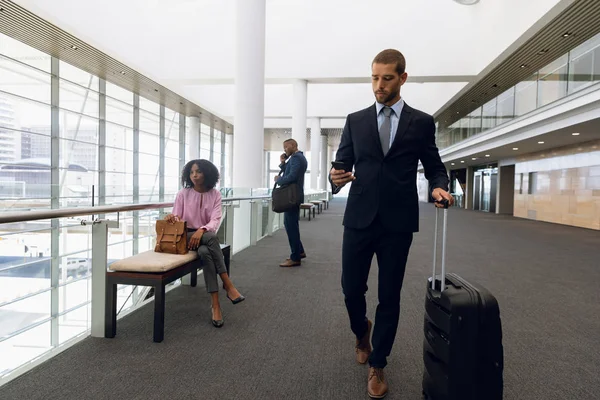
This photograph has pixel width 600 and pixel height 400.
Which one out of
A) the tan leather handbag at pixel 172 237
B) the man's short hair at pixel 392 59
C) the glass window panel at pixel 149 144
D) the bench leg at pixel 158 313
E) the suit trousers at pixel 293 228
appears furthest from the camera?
the glass window panel at pixel 149 144

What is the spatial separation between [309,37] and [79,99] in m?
8.59

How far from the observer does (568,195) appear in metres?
15.2

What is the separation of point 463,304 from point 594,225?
15328 millimetres

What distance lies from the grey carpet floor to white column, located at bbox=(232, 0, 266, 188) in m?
4.63

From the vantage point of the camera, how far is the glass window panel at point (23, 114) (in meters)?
11.3

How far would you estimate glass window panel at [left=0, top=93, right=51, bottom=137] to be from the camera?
1133cm

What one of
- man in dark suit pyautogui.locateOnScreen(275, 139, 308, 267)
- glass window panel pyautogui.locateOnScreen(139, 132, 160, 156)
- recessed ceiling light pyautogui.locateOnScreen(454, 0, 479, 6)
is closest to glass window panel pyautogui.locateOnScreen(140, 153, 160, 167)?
glass window panel pyautogui.locateOnScreen(139, 132, 160, 156)

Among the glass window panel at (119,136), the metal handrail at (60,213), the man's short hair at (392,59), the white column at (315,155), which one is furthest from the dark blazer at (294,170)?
the white column at (315,155)

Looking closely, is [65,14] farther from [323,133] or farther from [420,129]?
[323,133]

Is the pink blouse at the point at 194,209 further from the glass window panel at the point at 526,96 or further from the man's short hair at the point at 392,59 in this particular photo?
the glass window panel at the point at 526,96

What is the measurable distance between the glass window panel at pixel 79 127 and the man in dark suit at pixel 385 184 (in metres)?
14.0

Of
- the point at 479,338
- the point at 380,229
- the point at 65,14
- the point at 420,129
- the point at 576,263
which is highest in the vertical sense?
the point at 65,14

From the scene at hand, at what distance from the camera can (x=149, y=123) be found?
19.0 meters

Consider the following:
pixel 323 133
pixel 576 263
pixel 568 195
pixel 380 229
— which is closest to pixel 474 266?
pixel 576 263
